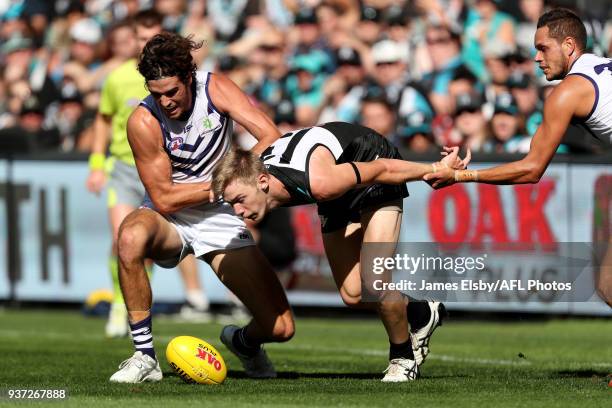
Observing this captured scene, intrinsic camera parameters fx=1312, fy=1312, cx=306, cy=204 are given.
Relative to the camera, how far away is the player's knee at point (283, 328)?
9172 millimetres

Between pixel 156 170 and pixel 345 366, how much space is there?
7.68 feet

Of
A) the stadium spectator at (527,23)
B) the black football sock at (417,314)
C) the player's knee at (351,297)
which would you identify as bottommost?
the black football sock at (417,314)

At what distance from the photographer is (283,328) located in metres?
9.18

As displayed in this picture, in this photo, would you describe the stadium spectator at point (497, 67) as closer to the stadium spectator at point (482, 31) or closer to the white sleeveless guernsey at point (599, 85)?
the stadium spectator at point (482, 31)

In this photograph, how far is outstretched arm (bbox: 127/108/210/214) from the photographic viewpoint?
8.85m

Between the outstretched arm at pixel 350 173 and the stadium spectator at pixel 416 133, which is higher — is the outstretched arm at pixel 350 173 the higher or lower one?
the higher one

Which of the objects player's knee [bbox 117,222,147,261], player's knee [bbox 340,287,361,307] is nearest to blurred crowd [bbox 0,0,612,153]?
player's knee [bbox 117,222,147,261]

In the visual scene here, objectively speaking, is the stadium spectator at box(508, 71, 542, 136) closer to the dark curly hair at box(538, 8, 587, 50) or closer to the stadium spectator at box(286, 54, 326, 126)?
the stadium spectator at box(286, 54, 326, 126)

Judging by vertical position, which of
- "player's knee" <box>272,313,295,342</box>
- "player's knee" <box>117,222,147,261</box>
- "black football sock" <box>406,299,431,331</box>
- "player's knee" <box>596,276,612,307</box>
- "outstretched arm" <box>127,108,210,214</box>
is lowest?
"player's knee" <box>272,313,295,342</box>

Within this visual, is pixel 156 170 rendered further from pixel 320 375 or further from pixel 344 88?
pixel 344 88

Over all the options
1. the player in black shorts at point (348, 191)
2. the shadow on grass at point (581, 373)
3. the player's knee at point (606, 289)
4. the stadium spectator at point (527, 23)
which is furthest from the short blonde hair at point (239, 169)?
the stadium spectator at point (527, 23)

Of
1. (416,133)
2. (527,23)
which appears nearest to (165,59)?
(416,133)

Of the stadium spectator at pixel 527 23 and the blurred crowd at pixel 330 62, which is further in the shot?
the stadium spectator at pixel 527 23

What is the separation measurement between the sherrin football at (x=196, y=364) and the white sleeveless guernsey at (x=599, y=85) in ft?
9.46
